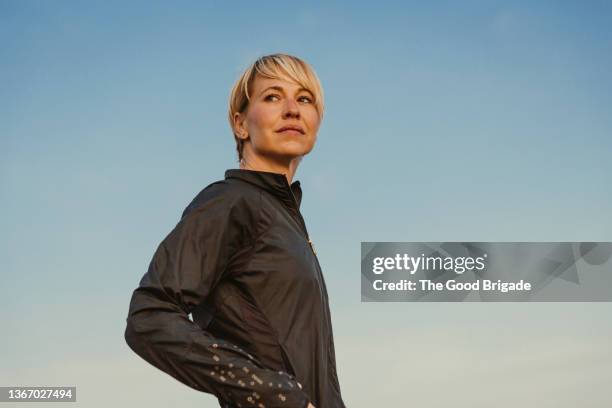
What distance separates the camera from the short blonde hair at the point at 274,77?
261 cm

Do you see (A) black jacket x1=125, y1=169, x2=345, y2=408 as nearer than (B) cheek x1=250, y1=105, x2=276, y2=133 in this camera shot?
Yes

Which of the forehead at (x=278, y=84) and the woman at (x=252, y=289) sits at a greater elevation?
the forehead at (x=278, y=84)

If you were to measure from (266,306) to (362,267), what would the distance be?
11.6 meters

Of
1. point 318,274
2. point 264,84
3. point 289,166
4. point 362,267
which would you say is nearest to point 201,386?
point 318,274

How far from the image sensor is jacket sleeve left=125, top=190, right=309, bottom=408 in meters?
2.07

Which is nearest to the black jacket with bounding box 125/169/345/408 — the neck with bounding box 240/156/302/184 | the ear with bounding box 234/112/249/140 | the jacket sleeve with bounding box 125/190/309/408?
the jacket sleeve with bounding box 125/190/309/408

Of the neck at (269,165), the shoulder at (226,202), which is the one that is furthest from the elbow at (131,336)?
the neck at (269,165)

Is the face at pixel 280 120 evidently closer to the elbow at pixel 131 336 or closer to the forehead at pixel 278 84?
the forehead at pixel 278 84

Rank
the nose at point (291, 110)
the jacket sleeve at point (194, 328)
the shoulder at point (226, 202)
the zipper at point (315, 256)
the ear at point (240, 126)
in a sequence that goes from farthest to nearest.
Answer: the ear at point (240, 126) < the nose at point (291, 110) < the zipper at point (315, 256) < the shoulder at point (226, 202) < the jacket sleeve at point (194, 328)

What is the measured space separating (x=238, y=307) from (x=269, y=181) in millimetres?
437

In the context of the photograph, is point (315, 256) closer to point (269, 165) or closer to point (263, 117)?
point (269, 165)

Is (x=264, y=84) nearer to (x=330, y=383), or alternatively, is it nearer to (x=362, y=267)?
(x=330, y=383)

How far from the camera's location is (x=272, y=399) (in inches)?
80.7

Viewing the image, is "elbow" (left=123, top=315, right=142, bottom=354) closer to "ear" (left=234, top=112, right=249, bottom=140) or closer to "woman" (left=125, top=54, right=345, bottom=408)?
"woman" (left=125, top=54, right=345, bottom=408)
